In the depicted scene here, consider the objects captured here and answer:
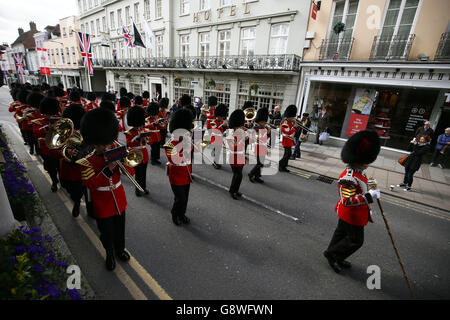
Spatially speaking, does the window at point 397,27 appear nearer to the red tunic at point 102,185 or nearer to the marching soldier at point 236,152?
the marching soldier at point 236,152

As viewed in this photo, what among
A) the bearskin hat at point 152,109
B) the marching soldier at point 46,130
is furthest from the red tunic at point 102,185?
the bearskin hat at point 152,109

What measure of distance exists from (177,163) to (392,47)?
12650mm

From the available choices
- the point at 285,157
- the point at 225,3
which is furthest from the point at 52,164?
the point at 225,3

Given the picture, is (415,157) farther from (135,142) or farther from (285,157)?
(135,142)

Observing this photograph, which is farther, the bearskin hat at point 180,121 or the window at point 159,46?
the window at point 159,46

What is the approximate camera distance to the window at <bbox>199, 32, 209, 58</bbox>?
1891cm

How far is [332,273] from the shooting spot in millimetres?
3725

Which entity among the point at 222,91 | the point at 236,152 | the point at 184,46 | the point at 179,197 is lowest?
the point at 179,197

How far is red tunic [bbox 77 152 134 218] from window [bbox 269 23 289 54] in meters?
14.7

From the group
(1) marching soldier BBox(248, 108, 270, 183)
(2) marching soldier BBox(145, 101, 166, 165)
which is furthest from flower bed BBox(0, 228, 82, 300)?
(1) marching soldier BBox(248, 108, 270, 183)

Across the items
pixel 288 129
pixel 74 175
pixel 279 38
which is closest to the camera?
pixel 74 175

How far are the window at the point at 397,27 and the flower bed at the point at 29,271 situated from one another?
14732 mm

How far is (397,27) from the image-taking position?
414 inches

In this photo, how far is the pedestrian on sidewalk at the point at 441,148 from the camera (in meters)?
9.44
